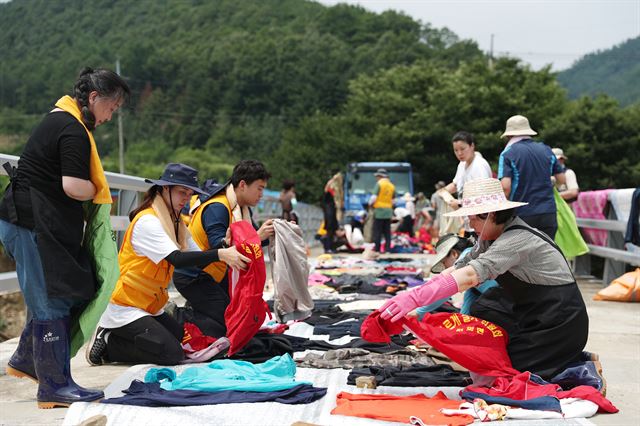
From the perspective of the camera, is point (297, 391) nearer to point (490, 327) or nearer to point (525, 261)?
point (490, 327)

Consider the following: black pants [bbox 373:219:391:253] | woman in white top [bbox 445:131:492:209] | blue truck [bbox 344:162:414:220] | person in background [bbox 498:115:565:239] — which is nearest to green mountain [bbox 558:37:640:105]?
blue truck [bbox 344:162:414:220]

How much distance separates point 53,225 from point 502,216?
8.07ft

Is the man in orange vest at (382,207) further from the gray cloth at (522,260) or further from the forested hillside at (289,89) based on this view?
the forested hillside at (289,89)

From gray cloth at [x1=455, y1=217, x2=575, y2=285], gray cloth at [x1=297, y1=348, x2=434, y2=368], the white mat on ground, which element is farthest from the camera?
gray cloth at [x1=297, y1=348, x2=434, y2=368]

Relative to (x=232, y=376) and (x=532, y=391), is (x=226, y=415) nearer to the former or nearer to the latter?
(x=232, y=376)

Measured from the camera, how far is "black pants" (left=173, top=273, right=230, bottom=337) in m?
6.05

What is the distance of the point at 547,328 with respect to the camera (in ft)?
15.1

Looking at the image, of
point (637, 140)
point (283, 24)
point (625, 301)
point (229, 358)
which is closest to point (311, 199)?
point (637, 140)

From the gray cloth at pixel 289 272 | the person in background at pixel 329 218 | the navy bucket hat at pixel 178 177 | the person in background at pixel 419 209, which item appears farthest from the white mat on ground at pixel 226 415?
the person in background at pixel 419 209

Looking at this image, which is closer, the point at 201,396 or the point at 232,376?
the point at 201,396

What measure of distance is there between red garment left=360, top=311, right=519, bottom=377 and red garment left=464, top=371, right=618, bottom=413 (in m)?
0.10

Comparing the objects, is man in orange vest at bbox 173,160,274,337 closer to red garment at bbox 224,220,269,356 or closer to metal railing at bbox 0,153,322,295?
red garment at bbox 224,220,269,356

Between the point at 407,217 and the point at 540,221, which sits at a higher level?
the point at 540,221

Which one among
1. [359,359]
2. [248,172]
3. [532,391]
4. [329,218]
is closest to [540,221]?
[248,172]
